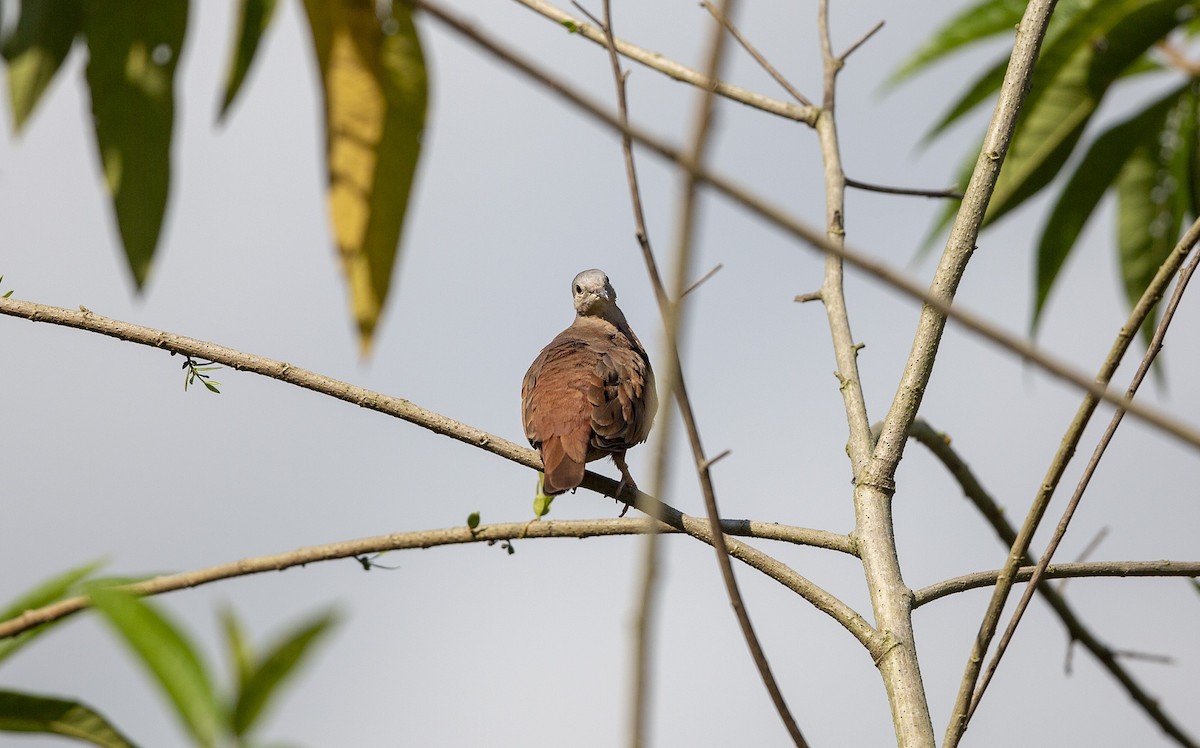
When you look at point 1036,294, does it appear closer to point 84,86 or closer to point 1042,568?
point 1042,568

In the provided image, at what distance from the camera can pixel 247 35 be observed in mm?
1327

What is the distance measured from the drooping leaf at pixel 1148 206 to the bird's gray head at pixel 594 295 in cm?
241

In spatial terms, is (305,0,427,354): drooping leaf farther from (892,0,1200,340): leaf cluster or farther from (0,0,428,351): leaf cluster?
(892,0,1200,340): leaf cluster

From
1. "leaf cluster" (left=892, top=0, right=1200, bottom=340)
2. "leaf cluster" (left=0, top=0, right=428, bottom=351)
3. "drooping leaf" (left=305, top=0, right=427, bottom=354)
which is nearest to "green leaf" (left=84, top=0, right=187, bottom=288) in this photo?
"leaf cluster" (left=0, top=0, right=428, bottom=351)

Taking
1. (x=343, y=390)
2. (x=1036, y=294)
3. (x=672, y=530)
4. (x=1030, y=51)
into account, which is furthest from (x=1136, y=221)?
(x=343, y=390)

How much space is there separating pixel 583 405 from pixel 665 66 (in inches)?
51.5

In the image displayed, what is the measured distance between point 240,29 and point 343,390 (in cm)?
166

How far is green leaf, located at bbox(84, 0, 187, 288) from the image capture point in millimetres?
1295

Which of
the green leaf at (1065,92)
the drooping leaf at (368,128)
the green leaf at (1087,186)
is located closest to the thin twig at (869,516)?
the drooping leaf at (368,128)

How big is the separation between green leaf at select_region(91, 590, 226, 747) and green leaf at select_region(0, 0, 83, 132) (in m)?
0.52

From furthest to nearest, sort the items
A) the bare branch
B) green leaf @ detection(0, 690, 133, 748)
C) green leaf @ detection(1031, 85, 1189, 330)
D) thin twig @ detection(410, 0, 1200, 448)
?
1. green leaf @ detection(1031, 85, 1189, 330)
2. the bare branch
3. green leaf @ detection(0, 690, 133, 748)
4. thin twig @ detection(410, 0, 1200, 448)

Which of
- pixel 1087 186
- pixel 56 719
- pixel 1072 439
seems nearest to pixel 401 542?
pixel 56 719

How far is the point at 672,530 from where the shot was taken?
2.89 metres

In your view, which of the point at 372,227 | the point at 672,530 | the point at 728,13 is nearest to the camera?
the point at 728,13
